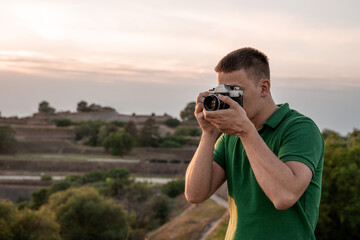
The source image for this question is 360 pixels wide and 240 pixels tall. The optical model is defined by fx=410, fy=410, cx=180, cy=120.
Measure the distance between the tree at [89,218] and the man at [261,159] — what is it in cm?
2199

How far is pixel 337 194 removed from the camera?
20641 mm

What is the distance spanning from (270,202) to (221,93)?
52 cm

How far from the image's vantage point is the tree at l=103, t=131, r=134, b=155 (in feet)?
167

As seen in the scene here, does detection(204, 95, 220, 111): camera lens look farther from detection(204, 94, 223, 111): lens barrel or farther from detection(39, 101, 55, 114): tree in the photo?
detection(39, 101, 55, 114): tree

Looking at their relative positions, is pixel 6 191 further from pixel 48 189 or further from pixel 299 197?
pixel 299 197

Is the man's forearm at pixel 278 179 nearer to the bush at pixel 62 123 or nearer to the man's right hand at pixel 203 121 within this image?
the man's right hand at pixel 203 121

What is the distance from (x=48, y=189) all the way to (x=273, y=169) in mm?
32081

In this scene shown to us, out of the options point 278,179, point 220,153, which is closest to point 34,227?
point 220,153

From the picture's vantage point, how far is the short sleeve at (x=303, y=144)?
167cm

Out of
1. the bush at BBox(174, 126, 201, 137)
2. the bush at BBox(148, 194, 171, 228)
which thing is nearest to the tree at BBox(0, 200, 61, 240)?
the bush at BBox(148, 194, 171, 228)

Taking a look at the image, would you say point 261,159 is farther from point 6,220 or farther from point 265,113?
point 6,220

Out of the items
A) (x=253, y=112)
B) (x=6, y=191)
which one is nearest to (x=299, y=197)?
(x=253, y=112)

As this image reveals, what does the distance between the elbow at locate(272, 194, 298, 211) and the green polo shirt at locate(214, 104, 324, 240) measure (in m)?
0.12

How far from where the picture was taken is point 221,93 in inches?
72.4
